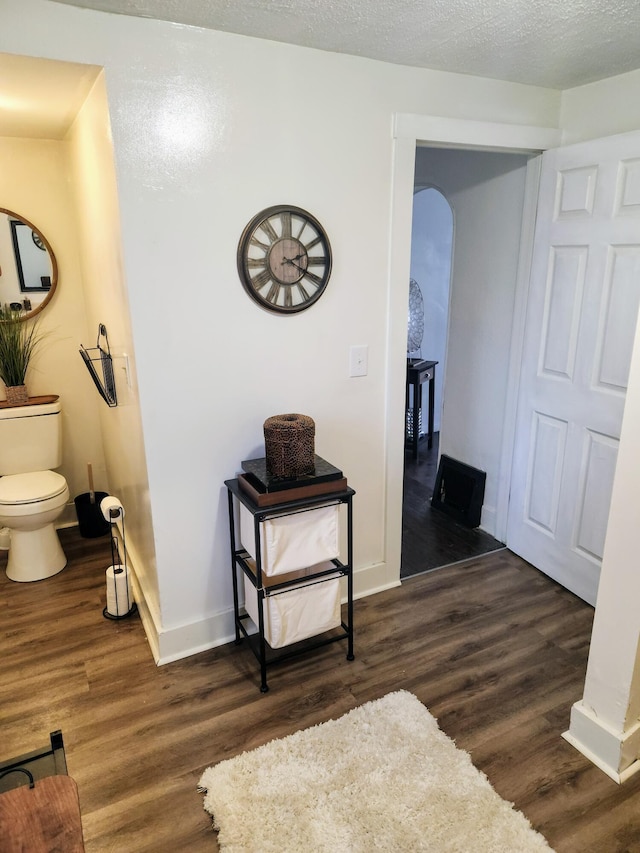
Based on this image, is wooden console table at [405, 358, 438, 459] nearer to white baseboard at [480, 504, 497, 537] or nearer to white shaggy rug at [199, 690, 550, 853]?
white baseboard at [480, 504, 497, 537]

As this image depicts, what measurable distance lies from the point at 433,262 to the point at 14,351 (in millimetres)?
3418

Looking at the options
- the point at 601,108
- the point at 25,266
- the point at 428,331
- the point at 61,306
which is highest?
the point at 601,108

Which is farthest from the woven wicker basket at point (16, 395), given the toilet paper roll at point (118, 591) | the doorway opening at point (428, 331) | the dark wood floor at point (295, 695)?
the doorway opening at point (428, 331)

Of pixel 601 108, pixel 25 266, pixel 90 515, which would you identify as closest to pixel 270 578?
pixel 90 515

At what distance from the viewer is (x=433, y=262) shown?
16.3 ft

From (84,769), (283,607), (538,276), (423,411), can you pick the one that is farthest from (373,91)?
(423,411)

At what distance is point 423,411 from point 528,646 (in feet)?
9.88

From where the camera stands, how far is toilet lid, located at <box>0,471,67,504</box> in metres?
2.74

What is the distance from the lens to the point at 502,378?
3.10 metres

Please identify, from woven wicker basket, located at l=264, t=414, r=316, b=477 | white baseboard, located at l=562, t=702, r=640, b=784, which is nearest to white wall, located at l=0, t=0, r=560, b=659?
woven wicker basket, located at l=264, t=414, r=316, b=477

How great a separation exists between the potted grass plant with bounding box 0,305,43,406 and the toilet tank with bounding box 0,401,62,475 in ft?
0.33

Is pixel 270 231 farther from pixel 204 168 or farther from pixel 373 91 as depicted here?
pixel 373 91

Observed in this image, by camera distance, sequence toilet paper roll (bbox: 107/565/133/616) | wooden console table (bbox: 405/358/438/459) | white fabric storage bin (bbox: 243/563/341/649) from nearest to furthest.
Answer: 1. white fabric storage bin (bbox: 243/563/341/649)
2. toilet paper roll (bbox: 107/565/133/616)
3. wooden console table (bbox: 405/358/438/459)

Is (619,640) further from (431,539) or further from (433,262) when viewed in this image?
(433,262)
